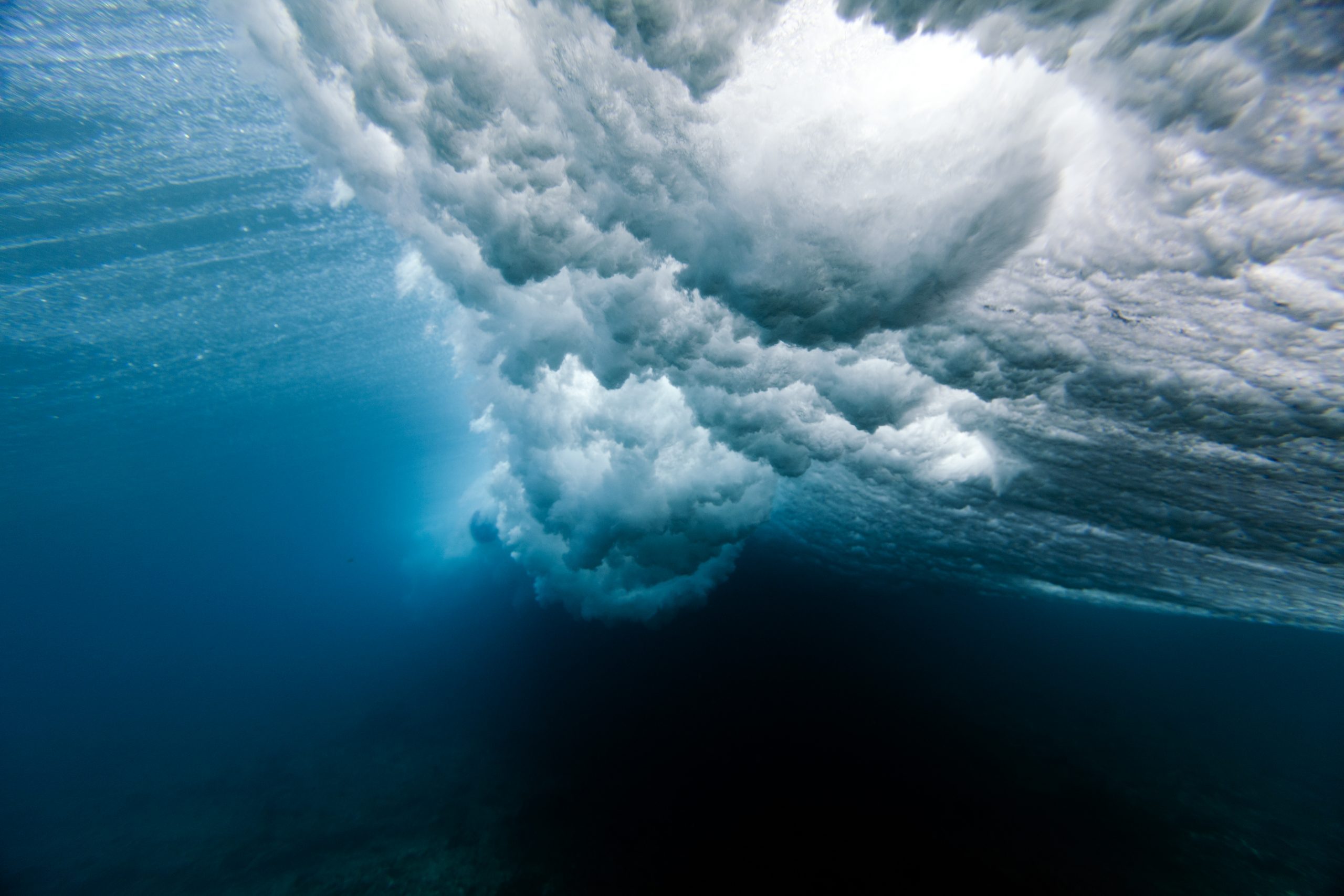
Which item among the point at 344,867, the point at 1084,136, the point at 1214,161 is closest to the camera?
the point at 1214,161

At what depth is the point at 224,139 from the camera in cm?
1069

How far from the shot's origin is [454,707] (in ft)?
55.1

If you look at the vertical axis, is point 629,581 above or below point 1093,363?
below

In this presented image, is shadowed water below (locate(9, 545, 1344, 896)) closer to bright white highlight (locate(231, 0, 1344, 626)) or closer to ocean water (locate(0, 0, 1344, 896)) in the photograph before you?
ocean water (locate(0, 0, 1344, 896))

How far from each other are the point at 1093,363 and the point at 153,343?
93.3ft

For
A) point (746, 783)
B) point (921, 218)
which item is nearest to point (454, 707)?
point (746, 783)

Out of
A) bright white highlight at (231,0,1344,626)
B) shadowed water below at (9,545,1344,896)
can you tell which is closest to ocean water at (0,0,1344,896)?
shadowed water below at (9,545,1344,896)

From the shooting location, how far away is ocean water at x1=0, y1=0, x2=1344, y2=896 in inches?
331

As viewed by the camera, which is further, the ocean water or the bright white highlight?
the ocean water

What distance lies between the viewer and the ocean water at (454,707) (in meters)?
8.41

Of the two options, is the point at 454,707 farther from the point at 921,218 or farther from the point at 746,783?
the point at 921,218

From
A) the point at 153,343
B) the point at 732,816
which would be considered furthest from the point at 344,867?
the point at 153,343

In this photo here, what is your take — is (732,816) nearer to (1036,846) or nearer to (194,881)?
(1036,846)

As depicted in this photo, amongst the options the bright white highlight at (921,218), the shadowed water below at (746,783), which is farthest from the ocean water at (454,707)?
the bright white highlight at (921,218)
